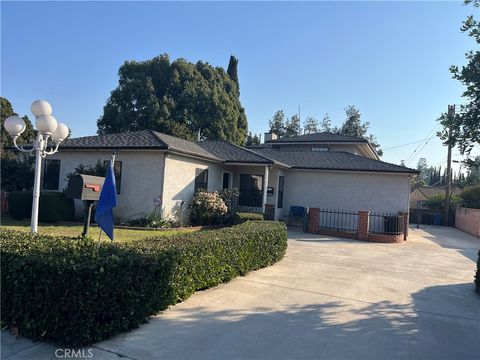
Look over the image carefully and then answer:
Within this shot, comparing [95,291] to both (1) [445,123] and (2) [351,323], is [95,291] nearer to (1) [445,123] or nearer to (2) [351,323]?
(2) [351,323]

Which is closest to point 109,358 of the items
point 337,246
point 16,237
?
point 16,237

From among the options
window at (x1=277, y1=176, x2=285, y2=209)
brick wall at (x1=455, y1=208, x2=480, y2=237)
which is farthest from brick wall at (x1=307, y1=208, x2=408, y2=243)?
brick wall at (x1=455, y1=208, x2=480, y2=237)

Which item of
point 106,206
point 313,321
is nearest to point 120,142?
point 106,206

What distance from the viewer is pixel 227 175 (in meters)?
20.3

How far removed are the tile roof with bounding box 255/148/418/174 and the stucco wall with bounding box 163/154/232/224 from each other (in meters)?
5.95

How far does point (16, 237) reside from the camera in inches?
232

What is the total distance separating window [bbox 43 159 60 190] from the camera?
17719mm

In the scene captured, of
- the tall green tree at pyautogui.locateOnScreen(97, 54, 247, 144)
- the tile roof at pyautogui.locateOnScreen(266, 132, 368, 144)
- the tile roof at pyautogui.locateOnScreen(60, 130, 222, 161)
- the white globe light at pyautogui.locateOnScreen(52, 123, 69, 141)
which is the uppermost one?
the tall green tree at pyautogui.locateOnScreen(97, 54, 247, 144)

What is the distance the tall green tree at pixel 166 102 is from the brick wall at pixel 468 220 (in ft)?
69.5

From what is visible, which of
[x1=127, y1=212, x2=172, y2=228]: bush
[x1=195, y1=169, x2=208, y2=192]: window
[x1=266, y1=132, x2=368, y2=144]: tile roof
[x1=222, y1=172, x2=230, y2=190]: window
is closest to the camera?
[x1=127, y1=212, x2=172, y2=228]: bush

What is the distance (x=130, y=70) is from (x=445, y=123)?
3666 cm

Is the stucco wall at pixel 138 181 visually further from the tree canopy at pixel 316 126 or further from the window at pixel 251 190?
the tree canopy at pixel 316 126

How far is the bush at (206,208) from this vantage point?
16516mm

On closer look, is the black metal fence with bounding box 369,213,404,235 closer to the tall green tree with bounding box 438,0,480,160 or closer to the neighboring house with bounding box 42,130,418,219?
the neighboring house with bounding box 42,130,418,219
